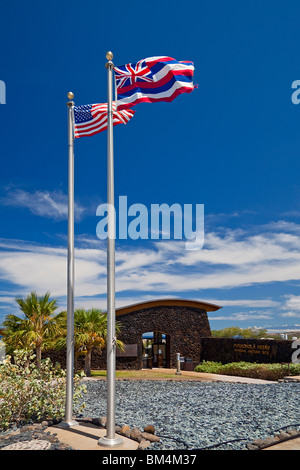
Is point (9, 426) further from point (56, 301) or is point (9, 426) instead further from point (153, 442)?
point (56, 301)

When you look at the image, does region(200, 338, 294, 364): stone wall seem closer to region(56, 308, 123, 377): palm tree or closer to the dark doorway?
the dark doorway

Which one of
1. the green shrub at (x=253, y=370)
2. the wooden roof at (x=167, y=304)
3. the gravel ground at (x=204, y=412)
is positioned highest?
the wooden roof at (x=167, y=304)

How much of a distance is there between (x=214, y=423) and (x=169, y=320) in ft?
64.4

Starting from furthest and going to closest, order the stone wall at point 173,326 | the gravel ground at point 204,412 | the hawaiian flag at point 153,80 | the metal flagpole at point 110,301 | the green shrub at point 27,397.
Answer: the stone wall at point 173,326 → the green shrub at point 27,397 → the hawaiian flag at point 153,80 → the gravel ground at point 204,412 → the metal flagpole at point 110,301

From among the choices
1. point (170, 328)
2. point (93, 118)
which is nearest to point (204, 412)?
point (93, 118)

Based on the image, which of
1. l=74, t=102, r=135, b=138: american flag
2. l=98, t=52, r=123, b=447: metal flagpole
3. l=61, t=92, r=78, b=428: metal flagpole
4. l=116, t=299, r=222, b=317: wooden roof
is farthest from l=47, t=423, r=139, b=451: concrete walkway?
l=116, t=299, r=222, b=317: wooden roof

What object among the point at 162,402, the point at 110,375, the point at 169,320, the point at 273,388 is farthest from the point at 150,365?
the point at 110,375

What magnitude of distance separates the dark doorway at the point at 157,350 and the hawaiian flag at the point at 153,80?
22.4 metres

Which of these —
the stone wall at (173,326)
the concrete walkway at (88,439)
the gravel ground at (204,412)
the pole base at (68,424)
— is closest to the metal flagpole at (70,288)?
the pole base at (68,424)

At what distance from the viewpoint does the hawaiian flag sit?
973 centimetres

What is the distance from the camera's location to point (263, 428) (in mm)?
9391

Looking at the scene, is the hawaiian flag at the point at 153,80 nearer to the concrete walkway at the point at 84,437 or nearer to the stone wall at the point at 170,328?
the concrete walkway at the point at 84,437

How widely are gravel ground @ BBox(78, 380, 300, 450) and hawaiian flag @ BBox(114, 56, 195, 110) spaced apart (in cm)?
729

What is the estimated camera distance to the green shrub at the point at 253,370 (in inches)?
840
